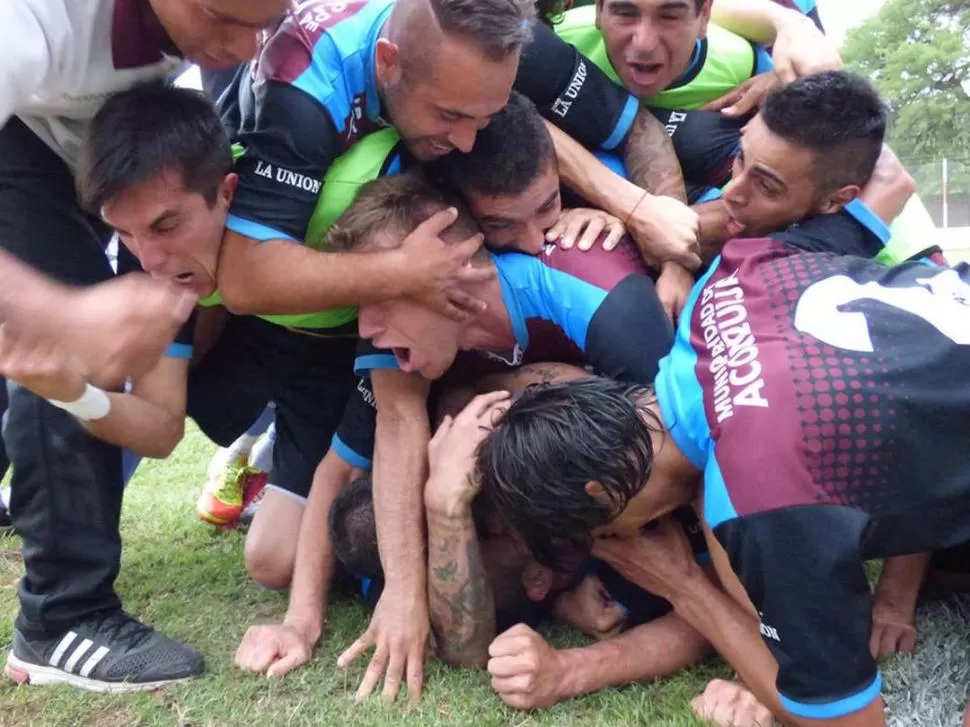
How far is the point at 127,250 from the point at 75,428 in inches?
20.7

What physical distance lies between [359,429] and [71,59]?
A: 1.24 metres

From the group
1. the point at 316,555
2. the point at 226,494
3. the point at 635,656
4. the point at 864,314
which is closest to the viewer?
the point at 864,314

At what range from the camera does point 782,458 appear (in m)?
1.77

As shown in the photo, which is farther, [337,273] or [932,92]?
[932,92]

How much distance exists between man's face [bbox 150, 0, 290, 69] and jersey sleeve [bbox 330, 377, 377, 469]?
3.22 feet

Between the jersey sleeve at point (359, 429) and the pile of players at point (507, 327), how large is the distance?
0.02m

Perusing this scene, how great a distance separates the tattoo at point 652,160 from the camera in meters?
2.88

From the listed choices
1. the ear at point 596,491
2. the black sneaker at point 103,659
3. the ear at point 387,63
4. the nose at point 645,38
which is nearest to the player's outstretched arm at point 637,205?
the nose at point 645,38

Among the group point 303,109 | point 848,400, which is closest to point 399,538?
point 303,109

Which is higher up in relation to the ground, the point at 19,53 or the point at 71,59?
the point at 19,53

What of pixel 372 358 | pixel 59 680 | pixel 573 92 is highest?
pixel 573 92

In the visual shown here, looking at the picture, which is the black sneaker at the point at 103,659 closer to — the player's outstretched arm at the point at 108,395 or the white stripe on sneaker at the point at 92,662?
the white stripe on sneaker at the point at 92,662

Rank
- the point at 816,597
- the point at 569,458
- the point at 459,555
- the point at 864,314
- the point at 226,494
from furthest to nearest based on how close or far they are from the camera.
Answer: the point at 226,494
the point at 459,555
the point at 569,458
the point at 864,314
the point at 816,597

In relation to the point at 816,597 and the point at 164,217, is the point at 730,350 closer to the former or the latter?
the point at 816,597
